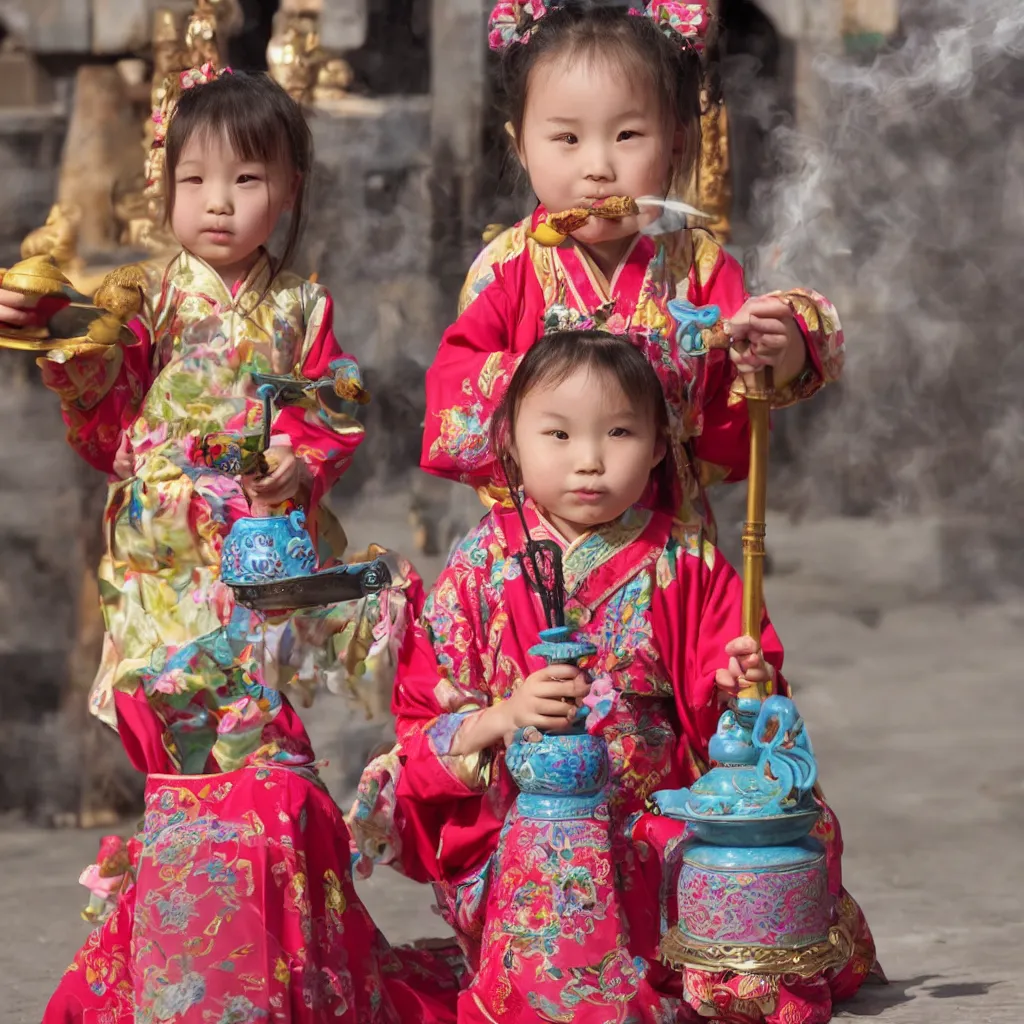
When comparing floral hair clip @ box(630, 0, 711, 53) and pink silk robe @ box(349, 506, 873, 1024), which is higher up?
floral hair clip @ box(630, 0, 711, 53)

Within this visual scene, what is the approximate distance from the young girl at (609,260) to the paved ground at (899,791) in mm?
941

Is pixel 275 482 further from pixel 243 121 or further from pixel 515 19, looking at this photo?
pixel 515 19

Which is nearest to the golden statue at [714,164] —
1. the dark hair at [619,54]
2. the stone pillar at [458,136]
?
the dark hair at [619,54]

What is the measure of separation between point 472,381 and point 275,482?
1.07 feet

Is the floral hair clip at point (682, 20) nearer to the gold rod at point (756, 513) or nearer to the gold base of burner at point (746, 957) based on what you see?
the gold rod at point (756, 513)

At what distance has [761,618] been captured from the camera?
2.86 meters

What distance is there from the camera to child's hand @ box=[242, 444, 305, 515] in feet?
9.62

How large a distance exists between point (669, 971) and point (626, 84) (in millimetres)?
1257

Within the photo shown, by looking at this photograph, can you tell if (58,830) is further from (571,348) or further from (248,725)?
(571,348)

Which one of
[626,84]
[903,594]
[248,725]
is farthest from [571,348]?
[903,594]

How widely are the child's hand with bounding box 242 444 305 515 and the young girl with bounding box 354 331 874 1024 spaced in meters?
0.27

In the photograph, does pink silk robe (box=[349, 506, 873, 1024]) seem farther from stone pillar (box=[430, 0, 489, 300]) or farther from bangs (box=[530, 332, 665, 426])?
stone pillar (box=[430, 0, 489, 300])

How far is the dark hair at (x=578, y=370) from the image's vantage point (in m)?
2.82

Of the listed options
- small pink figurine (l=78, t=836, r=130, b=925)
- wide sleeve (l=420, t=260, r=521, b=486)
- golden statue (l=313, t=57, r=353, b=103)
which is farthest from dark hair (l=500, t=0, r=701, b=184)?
golden statue (l=313, t=57, r=353, b=103)
